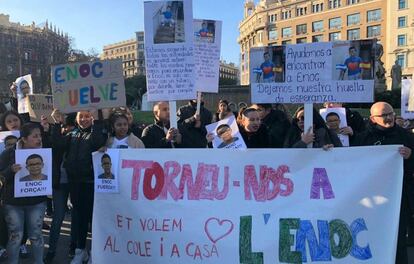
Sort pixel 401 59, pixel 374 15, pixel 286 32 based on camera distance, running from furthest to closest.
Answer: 1. pixel 286 32
2. pixel 374 15
3. pixel 401 59

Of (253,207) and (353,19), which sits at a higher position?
(353,19)

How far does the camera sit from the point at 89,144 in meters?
4.93

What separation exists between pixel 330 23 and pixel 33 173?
84.8 metres

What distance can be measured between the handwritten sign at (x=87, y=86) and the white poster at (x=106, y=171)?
0.58 meters

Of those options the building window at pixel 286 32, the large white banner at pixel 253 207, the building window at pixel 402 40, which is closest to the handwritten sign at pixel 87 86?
the large white banner at pixel 253 207

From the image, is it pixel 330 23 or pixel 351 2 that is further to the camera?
pixel 330 23

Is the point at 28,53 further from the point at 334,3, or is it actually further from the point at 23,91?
the point at 334,3

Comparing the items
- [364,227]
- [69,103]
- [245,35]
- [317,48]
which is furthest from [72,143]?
[245,35]

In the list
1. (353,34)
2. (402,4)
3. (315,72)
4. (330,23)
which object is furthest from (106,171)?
(330,23)

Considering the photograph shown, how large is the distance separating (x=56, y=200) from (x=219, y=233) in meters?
2.20

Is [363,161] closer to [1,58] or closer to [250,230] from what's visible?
[250,230]

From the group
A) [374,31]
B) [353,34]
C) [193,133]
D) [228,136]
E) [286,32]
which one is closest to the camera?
[228,136]

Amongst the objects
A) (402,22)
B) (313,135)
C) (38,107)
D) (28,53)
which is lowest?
(313,135)

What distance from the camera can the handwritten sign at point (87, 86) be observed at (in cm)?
480
